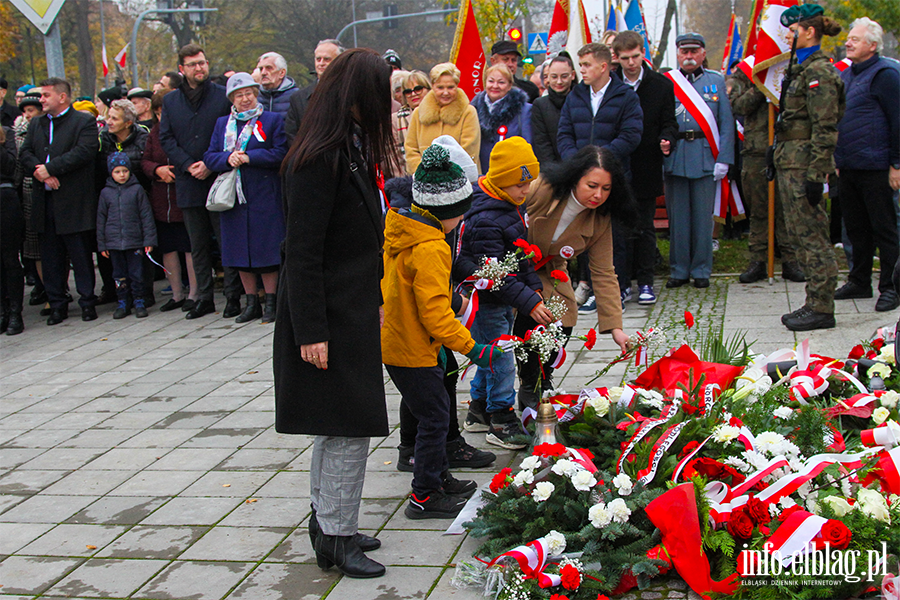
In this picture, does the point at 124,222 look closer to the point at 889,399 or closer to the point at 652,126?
the point at 652,126

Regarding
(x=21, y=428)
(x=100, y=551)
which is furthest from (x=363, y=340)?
(x=21, y=428)

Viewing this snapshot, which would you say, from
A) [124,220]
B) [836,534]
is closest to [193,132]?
[124,220]

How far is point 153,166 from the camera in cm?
902

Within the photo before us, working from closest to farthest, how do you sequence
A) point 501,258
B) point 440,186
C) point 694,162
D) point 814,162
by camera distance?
point 440,186
point 501,258
point 814,162
point 694,162

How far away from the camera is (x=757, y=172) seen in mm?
8930

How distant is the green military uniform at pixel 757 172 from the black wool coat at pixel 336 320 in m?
6.08

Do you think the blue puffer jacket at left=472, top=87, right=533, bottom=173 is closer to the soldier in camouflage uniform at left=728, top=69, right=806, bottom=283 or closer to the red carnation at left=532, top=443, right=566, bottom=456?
the soldier in camouflage uniform at left=728, top=69, right=806, bottom=283

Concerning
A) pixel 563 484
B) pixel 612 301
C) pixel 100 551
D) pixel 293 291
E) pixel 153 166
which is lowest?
pixel 100 551

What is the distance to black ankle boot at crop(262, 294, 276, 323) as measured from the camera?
840 cm

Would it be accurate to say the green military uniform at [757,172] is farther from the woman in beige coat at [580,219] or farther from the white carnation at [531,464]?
the white carnation at [531,464]

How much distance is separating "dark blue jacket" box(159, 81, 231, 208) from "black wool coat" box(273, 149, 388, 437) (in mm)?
5502

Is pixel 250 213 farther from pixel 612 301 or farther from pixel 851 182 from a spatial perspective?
pixel 851 182

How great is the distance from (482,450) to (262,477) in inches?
45.7

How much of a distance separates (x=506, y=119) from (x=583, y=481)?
550 centimetres
